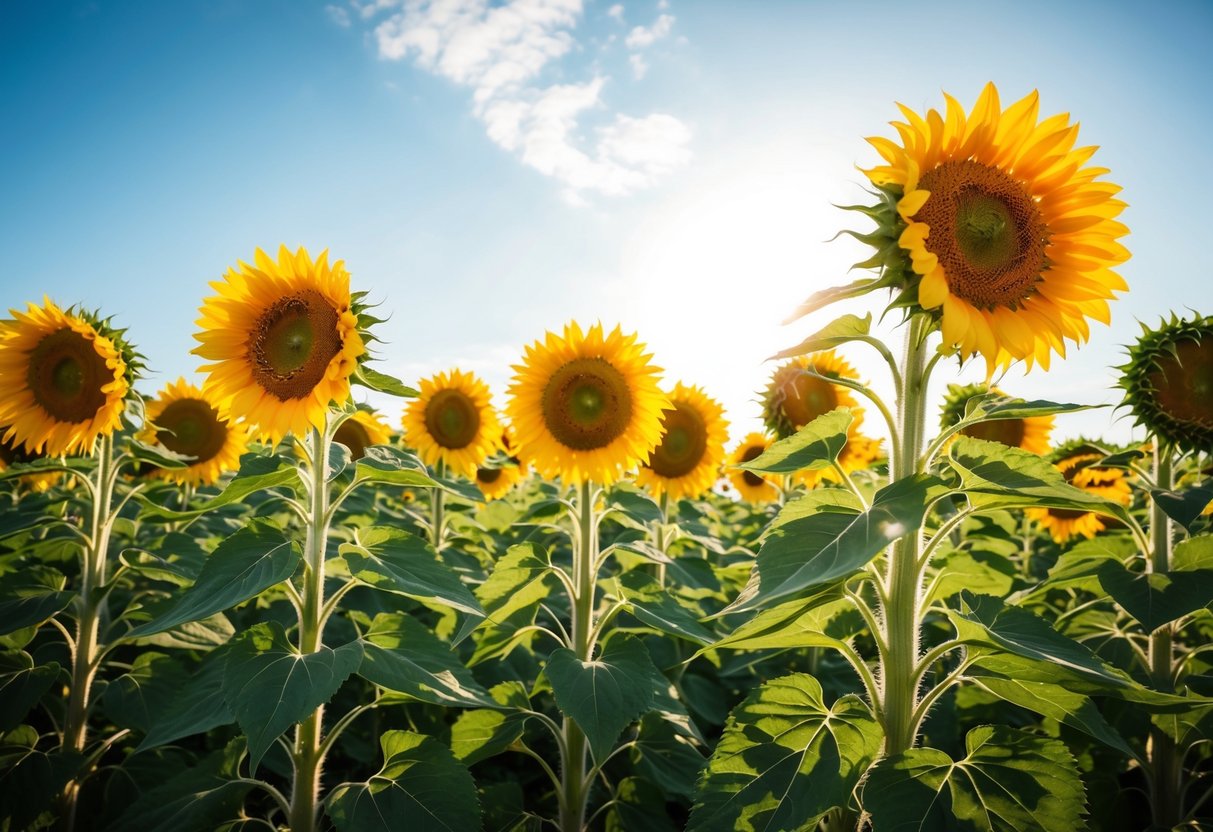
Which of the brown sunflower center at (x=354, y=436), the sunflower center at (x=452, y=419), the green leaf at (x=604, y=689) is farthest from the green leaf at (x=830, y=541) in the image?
the sunflower center at (x=452, y=419)

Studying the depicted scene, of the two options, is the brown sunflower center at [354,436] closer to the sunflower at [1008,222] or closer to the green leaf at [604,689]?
the green leaf at [604,689]

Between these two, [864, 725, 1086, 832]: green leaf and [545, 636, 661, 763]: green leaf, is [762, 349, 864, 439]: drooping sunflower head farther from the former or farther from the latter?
[864, 725, 1086, 832]: green leaf

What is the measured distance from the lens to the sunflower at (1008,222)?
198cm

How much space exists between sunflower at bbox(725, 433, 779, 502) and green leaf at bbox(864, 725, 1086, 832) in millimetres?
6240

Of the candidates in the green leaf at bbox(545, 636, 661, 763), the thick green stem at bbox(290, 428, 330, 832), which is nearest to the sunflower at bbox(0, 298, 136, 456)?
the thick green stem at bbox(290, 428, 330, 832)

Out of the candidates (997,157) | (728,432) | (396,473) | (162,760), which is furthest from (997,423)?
(162,760)

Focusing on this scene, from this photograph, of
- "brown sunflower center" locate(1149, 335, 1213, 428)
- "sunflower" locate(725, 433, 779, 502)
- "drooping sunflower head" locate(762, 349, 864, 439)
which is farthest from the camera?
"sunflower" locate(725, 433, 779, 502)

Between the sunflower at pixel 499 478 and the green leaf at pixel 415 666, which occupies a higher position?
the sunflower at pixel 499 478

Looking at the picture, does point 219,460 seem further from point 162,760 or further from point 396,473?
point 396,473

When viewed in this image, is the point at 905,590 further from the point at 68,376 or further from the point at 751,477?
the point at 751,477

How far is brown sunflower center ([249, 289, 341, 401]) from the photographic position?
2.91 meters

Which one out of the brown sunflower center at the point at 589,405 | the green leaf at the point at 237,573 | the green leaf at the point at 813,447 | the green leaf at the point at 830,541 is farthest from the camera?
the brown sunflower center at the point at 589,405

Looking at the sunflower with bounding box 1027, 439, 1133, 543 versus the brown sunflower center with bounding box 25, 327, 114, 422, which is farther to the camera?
the sunflower with bounding box 1027, 439, 1133, 543

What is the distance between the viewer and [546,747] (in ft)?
15.3
